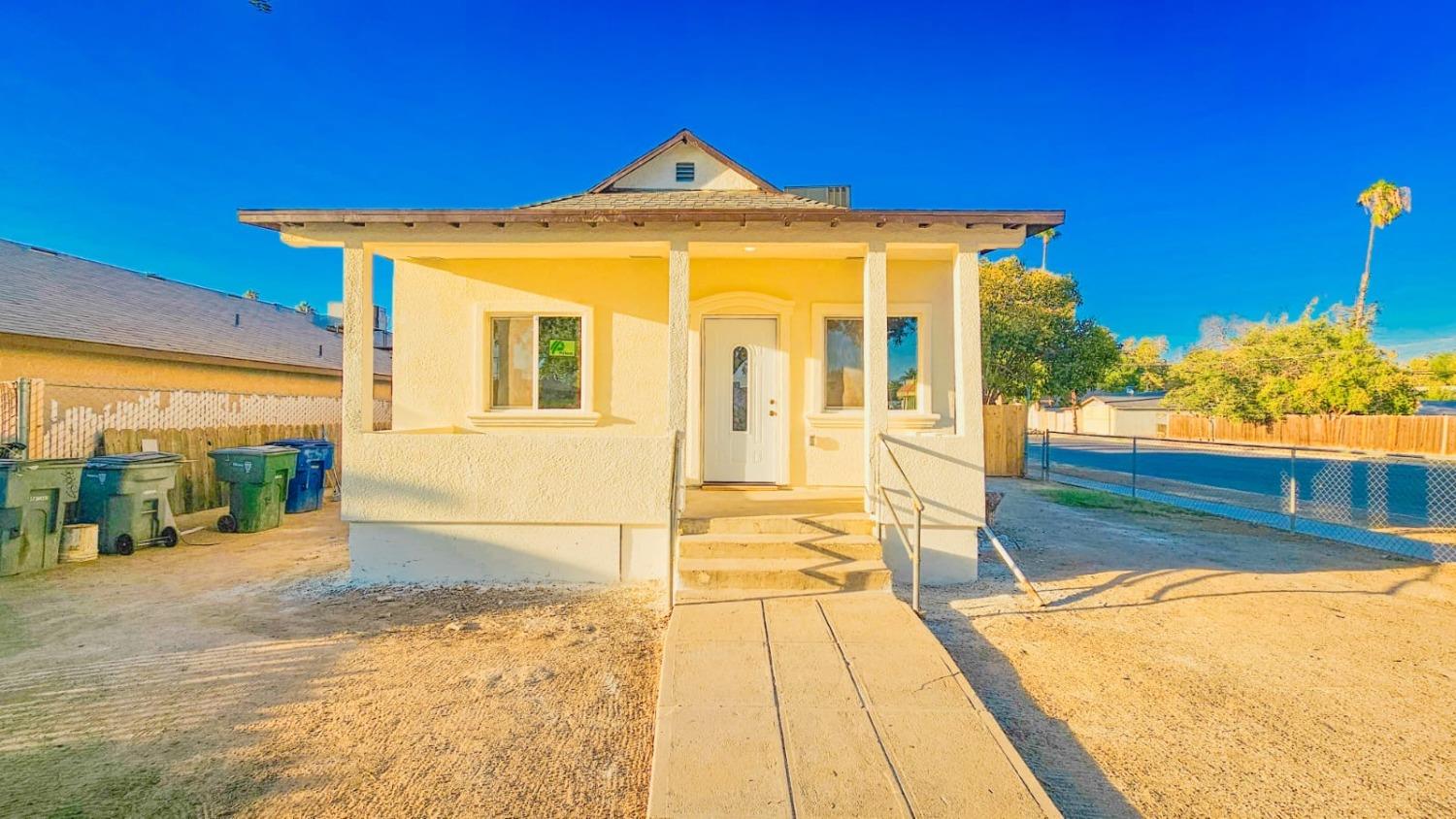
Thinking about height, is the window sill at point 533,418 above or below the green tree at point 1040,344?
below

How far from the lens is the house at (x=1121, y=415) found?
4512cm

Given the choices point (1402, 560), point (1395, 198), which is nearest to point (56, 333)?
point (1402, 560)

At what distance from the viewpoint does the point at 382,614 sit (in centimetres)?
509

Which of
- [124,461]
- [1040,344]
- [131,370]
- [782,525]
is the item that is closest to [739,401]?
[782,525]

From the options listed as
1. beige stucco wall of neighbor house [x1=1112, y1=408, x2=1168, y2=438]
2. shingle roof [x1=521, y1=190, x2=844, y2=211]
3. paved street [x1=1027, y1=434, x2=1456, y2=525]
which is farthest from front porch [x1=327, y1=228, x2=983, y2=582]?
beige stucco wall of neighbor house [x1=1112, y1=408, x2=1168, y2=438]

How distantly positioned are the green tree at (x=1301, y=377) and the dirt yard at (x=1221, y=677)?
2984cm

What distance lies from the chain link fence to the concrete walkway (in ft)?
16.9

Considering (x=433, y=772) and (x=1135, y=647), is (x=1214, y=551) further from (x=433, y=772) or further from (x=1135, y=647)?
(x=433, y=772)

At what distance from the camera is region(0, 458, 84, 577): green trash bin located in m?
5.97

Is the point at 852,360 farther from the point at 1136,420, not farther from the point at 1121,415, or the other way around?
the point at 1121,415

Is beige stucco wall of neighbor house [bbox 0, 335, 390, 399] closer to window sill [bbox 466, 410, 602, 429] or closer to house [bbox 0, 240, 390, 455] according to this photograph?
house [bbox 0, 240, 390, 455]

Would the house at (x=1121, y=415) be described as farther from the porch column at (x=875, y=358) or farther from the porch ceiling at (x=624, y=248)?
the porch column at (x=875, y=358)

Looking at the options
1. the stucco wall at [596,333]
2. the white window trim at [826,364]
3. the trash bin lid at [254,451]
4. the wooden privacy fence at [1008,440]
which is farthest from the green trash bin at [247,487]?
the wooden privacy fence at [1008,440]

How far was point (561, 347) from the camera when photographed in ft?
23.8
